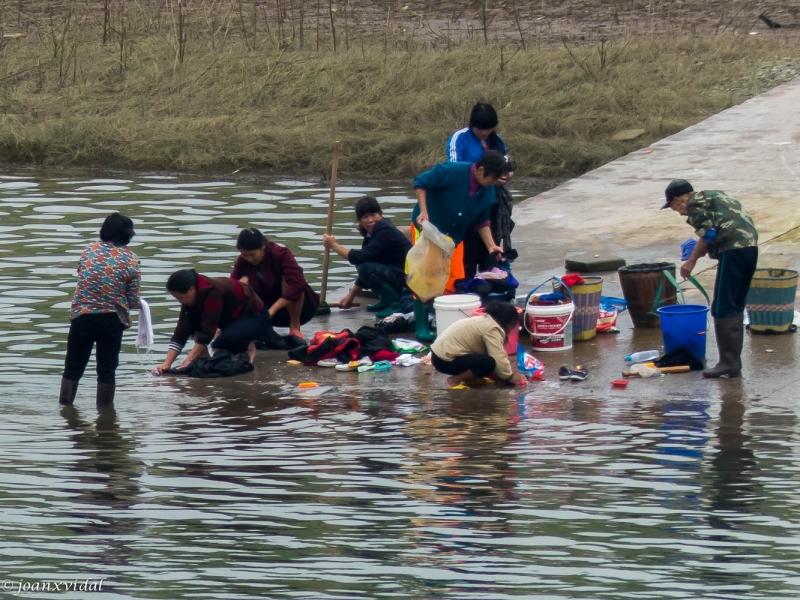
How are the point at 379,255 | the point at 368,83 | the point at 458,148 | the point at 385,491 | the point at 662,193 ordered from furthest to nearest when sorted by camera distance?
the point at 368,83
the point at 662,193
the point at 379,255
the point at 458,148
the point at 385,491

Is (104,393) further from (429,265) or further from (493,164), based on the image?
(493,164)

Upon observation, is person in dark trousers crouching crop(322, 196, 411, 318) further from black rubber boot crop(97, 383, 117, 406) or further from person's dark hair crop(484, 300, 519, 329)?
black rubber boot crop(97, 383, 117, 406)

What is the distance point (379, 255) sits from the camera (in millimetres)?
11555

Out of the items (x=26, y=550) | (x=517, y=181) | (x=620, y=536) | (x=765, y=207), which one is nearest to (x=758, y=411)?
(x=620, y=536)

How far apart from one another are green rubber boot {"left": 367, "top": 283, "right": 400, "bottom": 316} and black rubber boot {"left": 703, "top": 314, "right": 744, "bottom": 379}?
2.94 metres

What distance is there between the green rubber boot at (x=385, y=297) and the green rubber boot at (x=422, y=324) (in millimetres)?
558

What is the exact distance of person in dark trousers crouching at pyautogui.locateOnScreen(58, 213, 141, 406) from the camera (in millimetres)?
9492

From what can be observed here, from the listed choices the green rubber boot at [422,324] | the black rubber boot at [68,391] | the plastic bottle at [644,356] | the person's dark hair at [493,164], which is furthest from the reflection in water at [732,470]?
the black rubber boot at [68,391]

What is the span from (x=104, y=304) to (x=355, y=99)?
1190 cm

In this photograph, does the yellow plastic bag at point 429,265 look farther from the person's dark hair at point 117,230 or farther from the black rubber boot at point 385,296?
the person's dark hair at point 117,230

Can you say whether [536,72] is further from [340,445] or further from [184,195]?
[340,445]

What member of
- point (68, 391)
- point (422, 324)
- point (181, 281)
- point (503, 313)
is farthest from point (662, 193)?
point (68, 391)

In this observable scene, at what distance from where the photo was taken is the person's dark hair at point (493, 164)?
10523 mm

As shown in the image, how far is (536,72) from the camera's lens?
69.4 ft
